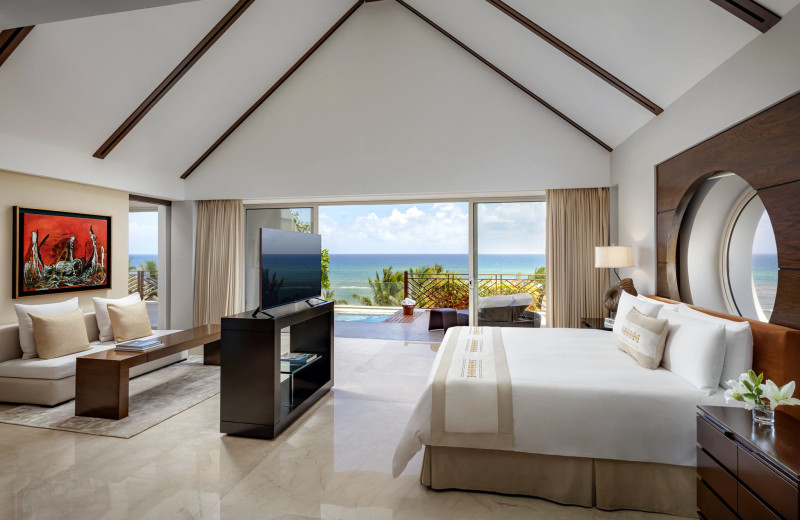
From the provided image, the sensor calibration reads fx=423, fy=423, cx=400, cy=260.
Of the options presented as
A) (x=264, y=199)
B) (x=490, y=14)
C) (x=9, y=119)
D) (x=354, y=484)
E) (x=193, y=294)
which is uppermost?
(x=490, y=14)

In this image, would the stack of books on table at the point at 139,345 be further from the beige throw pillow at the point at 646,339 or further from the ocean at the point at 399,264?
the beige throw pillow at the point at 646,339

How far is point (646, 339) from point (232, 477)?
2622mm

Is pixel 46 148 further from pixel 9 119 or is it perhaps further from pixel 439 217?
pixel 439 217

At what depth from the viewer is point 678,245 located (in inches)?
139

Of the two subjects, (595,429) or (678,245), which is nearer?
(595,429)

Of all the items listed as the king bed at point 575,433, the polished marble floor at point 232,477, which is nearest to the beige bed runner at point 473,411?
the king bed at point 575,433

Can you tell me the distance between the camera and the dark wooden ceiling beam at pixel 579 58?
12.1 ft

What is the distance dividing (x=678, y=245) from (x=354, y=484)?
10.4 feet

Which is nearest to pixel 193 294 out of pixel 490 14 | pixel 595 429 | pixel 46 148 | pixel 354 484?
pixel 46 148

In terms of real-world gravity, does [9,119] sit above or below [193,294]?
above

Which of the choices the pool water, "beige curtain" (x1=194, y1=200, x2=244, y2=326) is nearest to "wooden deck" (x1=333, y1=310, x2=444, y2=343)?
the pool water

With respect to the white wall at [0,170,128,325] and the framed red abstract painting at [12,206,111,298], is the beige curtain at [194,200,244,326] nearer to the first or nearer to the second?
the white wall at [0,170,128,325]

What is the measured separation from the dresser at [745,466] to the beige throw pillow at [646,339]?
0.57 metres

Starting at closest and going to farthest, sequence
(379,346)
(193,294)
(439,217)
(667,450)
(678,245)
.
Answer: (667,450)
(678,245)
(379,346)
(193,294)
(439,217)
